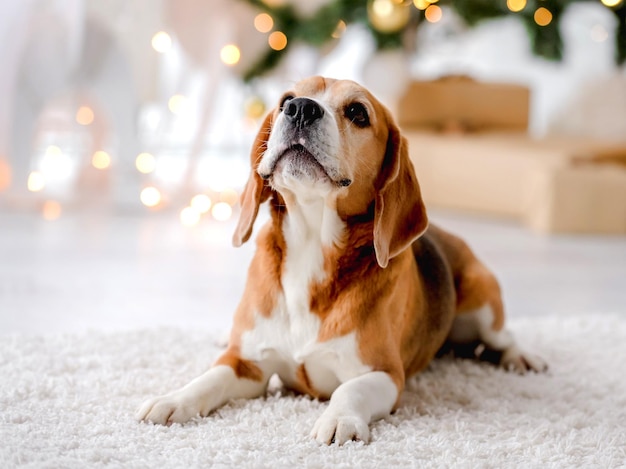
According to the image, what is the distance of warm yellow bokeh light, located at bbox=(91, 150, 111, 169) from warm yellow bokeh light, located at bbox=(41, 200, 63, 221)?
2.49ft

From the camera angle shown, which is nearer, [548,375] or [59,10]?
[548,375]

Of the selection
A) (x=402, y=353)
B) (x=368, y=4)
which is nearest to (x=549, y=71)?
(x=368, y=4)

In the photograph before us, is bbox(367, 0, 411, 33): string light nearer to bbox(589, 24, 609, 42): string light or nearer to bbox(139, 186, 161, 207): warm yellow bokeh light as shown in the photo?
bbox(139, 186, 161, 207): warm yellow bokeh light

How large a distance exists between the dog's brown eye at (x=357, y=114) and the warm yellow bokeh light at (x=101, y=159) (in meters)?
3.92

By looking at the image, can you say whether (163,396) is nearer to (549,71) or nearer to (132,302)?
(132,302)

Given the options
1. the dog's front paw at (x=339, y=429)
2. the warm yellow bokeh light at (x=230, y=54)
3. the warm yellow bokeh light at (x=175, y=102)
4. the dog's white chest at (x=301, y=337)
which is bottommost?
the dog's front paw at (x=339, y=429)

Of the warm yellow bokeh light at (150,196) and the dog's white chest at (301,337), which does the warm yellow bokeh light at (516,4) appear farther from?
the dog's white chest at (301,337)

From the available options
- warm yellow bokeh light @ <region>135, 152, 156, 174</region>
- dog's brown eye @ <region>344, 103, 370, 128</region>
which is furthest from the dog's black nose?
warm yellow bokeh light @ <region>135, 152, 156, 174</region>

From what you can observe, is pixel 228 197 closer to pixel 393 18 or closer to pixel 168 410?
pixel 393 18

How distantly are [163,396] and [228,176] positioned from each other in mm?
4701

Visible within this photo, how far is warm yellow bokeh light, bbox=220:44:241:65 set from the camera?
5.14 metres

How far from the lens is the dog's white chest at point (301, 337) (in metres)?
1.96

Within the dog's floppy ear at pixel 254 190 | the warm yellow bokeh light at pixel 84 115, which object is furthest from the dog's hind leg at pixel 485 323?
the warm yellow bokeh light at pixel 84 115

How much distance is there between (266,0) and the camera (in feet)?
17.3
